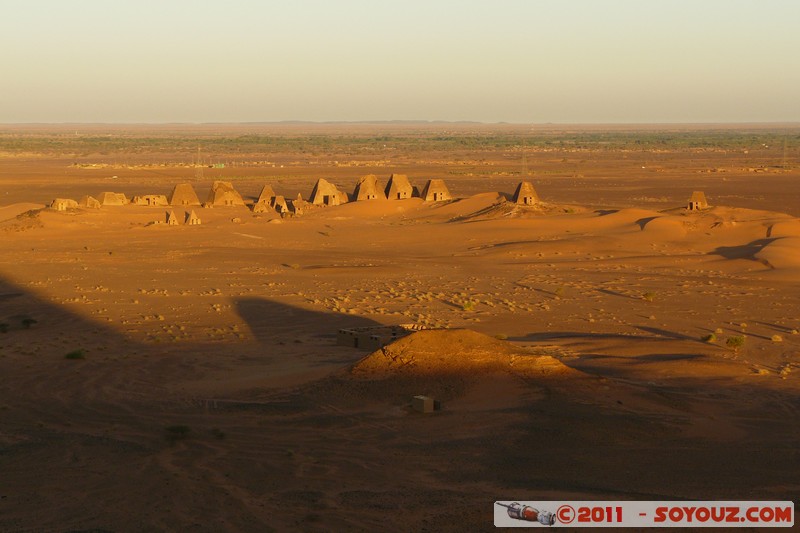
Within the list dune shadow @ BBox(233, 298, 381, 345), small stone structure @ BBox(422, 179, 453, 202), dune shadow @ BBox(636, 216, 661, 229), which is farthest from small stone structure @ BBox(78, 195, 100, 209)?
dune shadow @ BBox(233, 298, 381, 345)

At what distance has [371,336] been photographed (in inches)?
771

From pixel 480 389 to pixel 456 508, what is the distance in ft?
14.9

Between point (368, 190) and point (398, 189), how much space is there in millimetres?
1893

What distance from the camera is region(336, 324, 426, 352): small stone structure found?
19.0 m

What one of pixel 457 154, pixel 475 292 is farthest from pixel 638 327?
pixel 457 154

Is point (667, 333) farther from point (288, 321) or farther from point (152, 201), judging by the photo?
point (152, 201)

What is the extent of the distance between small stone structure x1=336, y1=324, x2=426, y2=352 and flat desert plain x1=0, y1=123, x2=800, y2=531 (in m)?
0.26

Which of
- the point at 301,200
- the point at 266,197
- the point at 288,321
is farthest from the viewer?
the point at 301,200

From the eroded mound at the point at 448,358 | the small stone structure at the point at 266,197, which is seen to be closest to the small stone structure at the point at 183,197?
the small stone structure at the point at 266,197

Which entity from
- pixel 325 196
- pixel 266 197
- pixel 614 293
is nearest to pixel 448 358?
pixel 614 293

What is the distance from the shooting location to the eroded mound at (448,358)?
52.9ft

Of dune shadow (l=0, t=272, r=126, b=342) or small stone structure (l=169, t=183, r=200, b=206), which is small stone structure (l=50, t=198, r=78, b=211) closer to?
small stone structure (l=169, t=183, r=200, b=206)

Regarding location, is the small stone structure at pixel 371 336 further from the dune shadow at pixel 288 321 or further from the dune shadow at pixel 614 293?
the dune shadow at pixel 614 293

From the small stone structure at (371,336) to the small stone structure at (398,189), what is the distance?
112 feet
